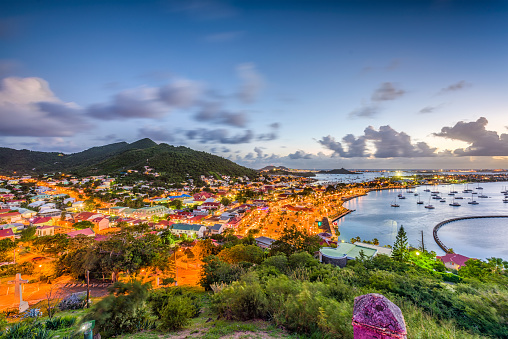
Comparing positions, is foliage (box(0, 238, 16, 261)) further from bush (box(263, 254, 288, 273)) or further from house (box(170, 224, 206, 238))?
bush (box(263, 254, 288, 273))

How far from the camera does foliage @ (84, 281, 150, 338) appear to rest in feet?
11.2

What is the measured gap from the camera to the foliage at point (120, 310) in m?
3.40

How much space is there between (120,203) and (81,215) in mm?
6657

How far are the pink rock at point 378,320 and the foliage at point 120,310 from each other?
356 cm

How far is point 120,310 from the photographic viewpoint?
3602 mm

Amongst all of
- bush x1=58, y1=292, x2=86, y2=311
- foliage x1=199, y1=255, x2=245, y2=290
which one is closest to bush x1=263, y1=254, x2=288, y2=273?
foliage x1=199, y1=255, x2=245, y2=290

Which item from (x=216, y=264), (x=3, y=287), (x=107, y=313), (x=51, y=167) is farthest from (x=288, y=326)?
(x=51, y=167)

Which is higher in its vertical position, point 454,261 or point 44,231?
point 44,231

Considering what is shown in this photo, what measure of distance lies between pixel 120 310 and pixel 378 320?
13.0ft

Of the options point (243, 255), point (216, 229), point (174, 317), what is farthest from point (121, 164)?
point (174, 317)

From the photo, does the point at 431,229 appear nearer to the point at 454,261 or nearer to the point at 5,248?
the point at 454,261

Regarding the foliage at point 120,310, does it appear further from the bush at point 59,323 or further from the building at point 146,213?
the building at point 146,213

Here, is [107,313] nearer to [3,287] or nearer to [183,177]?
[3,287]

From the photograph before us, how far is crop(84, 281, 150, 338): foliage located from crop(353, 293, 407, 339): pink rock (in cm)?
356
